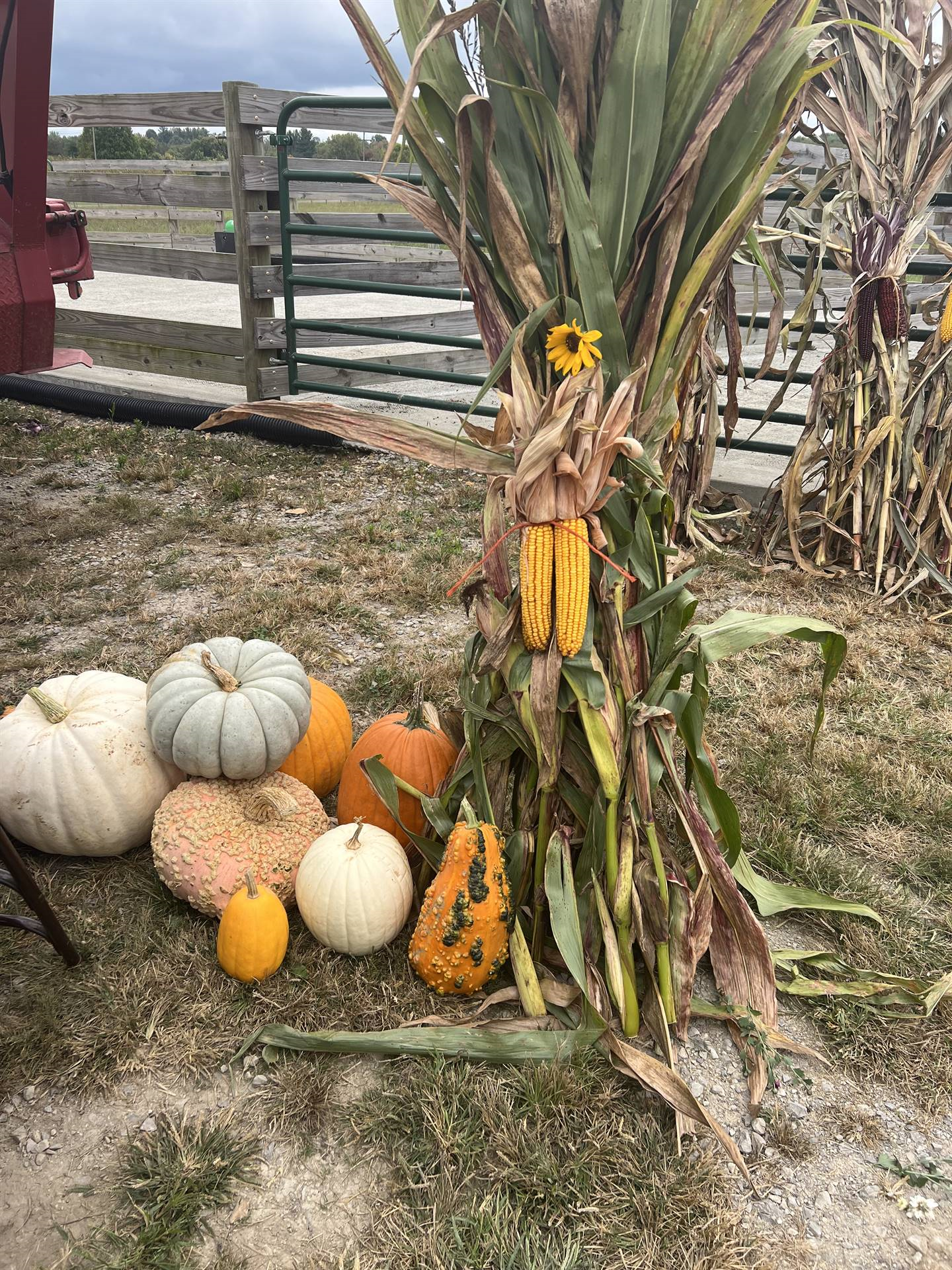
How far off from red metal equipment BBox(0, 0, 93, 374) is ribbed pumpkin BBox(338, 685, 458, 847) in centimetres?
280

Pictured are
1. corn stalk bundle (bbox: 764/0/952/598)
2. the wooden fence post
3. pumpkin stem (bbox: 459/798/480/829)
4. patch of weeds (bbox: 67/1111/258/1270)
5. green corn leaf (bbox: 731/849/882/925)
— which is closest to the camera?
patch of weeds (bbox: 67/1111/258/1270)

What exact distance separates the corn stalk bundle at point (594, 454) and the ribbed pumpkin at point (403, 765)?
0.22 meters

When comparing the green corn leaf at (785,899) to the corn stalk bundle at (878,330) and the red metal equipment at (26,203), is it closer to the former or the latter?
the corn stalk bundle at (878,330)

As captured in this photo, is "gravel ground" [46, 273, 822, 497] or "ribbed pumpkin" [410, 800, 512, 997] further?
"gravel ground" [46, 273, 822, 497]

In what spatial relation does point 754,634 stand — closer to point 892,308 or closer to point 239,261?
point 892,308

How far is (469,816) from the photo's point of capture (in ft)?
6.75

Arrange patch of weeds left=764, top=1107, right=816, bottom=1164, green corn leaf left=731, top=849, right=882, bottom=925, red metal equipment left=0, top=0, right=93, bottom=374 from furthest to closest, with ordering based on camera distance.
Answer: red metal equipment left=0, top=0, right=93, bottom=374, green corn leaf left=731, top=849, right=882, bottom=925, patch of weeds left=764, top=1107, right=816, bottom=1164

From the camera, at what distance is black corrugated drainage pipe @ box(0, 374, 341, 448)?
252 inches

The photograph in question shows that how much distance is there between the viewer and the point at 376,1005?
2072mm

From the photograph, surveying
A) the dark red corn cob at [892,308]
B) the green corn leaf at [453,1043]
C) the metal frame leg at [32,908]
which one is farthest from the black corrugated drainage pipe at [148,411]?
the green corn leaf at [453,1043]

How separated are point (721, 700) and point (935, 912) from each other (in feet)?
3.69

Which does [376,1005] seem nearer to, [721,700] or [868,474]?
[721,700]

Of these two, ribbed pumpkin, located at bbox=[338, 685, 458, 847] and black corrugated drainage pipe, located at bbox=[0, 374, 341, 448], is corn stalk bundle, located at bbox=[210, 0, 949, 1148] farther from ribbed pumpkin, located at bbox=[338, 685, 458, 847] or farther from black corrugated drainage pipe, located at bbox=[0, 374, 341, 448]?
black corrugated drainage pipe, located at bbox=[0, 374, 341, 448]

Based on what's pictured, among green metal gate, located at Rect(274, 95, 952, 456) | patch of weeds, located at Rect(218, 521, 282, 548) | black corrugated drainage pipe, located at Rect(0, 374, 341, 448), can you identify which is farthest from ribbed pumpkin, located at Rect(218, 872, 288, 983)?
black corrugated drainage pipe, located at Rect(0, 374, 341, 448)
